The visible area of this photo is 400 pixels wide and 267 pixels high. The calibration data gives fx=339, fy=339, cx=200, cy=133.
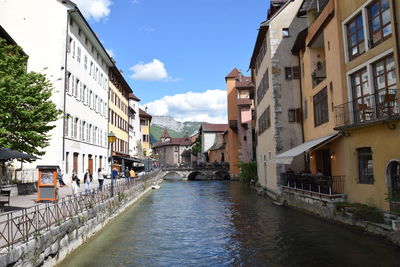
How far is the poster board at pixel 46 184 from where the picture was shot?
15539 millimetres

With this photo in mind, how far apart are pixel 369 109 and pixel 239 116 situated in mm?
41651

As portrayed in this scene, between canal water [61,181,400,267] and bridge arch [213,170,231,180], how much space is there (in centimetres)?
4698

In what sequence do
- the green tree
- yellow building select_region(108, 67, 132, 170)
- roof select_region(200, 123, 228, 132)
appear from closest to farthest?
the green tree, yellow building select_region(108, 67, 132, 170), roof select_region(200, 123, 228, 132)

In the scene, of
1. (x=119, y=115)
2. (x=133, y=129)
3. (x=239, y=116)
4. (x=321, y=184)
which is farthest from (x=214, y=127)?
(x=321, y=184)

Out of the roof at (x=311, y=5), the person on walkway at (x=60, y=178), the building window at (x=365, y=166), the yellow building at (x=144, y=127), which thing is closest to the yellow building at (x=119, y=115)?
the person on walkway at (x=60, y=178)

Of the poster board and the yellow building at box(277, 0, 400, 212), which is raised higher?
the yellow building at box(277, 0, 400, 212)

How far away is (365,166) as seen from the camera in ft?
48.0

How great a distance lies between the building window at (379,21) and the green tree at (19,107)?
1554 cm

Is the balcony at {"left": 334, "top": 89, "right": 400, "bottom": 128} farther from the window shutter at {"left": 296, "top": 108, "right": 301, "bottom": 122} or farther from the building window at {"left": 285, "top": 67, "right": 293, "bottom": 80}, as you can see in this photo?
the building window at {"left": 285, "top": 67, "right": 293, "bottom": 80}

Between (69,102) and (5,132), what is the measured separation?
41.1ft

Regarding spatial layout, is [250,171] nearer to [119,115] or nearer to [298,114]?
[298,114]

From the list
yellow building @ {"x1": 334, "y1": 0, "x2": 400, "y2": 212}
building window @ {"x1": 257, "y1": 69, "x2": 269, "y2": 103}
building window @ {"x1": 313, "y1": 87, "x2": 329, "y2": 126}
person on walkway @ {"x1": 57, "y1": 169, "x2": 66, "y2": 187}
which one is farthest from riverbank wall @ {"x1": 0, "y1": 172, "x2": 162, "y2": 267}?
building window @ {"x1": 257, "y1": 69, "x2": 269, "y2": 103}

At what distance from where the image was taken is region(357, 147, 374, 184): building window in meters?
14.2

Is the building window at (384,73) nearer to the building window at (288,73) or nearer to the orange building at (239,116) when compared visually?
the building window at (288,73)
